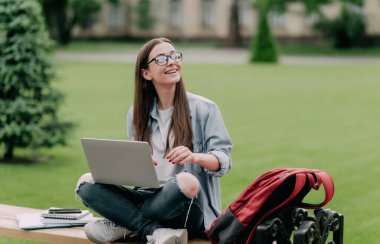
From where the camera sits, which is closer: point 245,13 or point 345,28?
point 345,28

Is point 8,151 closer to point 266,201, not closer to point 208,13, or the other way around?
point 266,201

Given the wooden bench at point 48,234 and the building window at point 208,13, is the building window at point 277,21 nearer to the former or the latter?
the building window at point 208,13

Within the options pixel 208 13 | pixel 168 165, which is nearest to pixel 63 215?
pixel 168 165

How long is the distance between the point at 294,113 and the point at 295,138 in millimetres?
3769

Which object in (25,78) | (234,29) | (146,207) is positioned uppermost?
(146,207)

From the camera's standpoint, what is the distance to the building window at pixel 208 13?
61.2m

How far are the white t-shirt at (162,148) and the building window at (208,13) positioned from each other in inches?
2187

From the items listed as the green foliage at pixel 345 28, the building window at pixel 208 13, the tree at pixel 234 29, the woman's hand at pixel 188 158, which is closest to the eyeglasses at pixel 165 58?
the woman's hand at pixel 188 158

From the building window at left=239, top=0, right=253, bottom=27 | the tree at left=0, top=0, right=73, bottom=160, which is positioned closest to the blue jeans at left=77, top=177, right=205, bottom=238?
the tree at left=0, top=0, right=73, bottom=160

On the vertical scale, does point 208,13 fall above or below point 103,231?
below

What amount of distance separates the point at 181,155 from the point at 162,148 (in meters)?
0.48

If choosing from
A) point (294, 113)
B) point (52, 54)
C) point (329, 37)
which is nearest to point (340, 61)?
point (329, 37)

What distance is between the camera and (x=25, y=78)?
11.4 m

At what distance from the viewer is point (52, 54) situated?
38.2 ft
